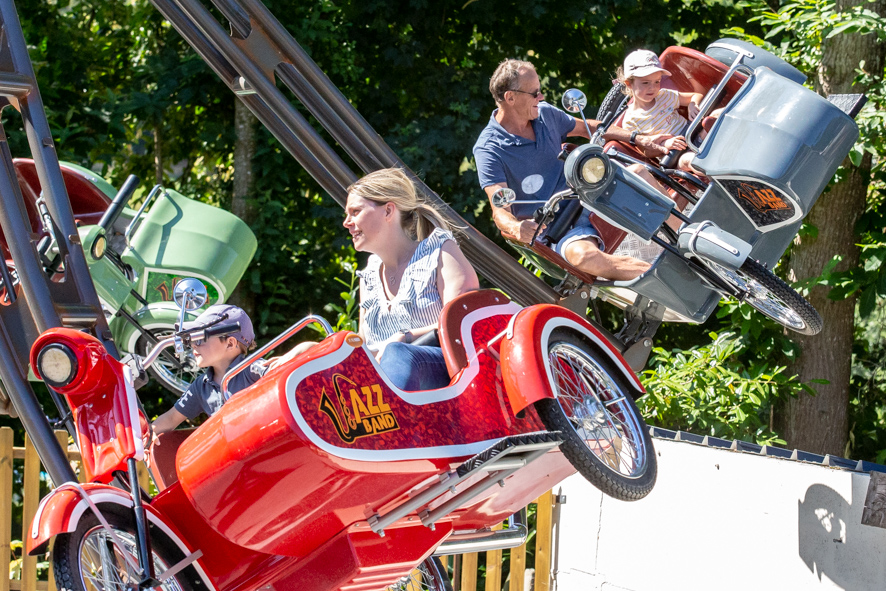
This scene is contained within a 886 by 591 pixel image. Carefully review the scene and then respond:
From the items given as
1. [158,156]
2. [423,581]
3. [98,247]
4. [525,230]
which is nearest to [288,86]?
[98,247]

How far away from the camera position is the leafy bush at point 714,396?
5.58 metres

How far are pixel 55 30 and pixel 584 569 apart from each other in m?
6.14

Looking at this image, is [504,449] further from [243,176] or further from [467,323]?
[243,176]

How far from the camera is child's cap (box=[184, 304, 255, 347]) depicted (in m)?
2.78

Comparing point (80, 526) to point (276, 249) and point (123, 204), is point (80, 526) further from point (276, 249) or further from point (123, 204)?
point (276, 249)

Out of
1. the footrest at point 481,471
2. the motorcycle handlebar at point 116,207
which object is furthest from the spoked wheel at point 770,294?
the motorcycle handlebar at point 116,207

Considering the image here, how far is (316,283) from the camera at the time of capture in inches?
308

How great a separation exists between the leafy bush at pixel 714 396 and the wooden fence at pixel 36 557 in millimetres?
1505

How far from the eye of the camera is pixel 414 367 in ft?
8.70

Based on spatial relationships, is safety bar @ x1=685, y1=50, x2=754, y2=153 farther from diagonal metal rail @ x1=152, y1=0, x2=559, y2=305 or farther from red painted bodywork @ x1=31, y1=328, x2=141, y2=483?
red painted bodywork @ x1=31, y1=328, x2=141, y2=483

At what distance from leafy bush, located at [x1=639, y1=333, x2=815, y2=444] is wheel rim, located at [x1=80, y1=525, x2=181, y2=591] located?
3.66 metres

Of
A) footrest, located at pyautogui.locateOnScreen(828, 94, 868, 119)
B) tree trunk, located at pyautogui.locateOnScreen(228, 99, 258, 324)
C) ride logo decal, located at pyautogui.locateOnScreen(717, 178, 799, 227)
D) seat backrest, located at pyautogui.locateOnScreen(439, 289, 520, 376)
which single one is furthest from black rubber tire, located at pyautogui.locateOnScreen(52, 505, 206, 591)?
tree trunk, located at pyautogui.locateOnScreen(228, 99, 258, 324)

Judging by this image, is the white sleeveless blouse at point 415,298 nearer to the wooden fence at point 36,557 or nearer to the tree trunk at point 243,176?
the wooden fence at point 36,557

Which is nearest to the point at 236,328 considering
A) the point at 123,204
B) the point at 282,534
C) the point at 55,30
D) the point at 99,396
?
the point at 99,396
